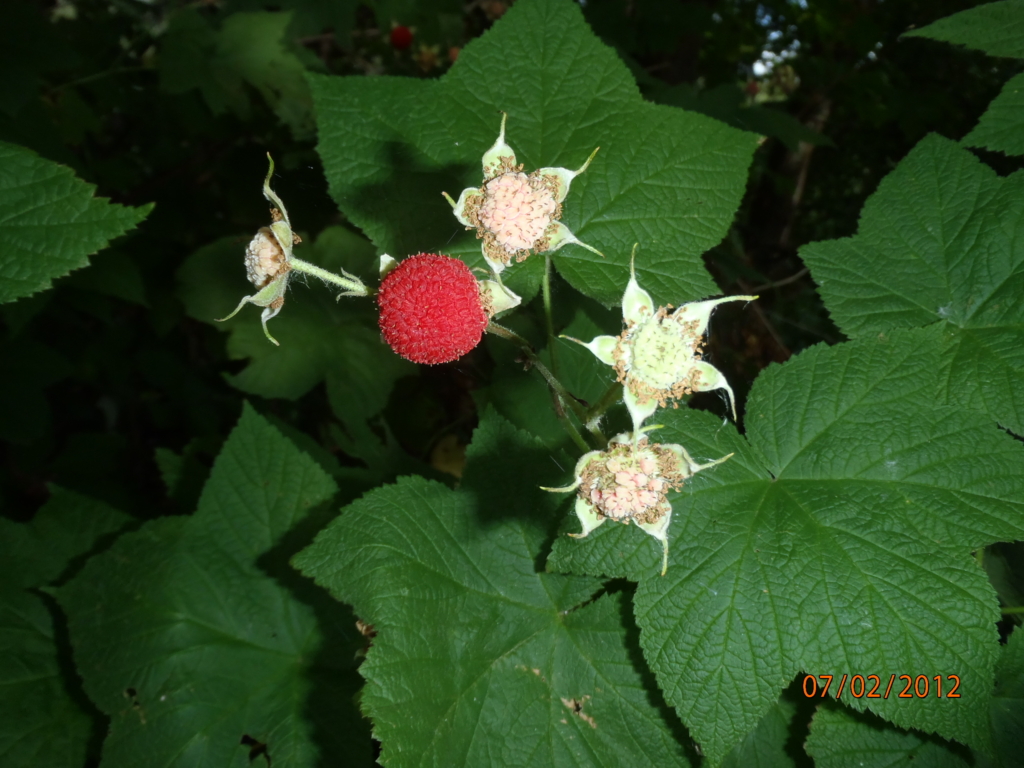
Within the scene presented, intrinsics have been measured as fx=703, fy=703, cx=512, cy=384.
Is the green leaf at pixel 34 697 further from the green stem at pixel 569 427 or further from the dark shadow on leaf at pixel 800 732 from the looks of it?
the dark shadow on leaf at pixel 800 732

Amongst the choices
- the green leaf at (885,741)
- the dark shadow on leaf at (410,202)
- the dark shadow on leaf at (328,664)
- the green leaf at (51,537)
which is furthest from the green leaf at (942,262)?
the green leaf at (51,537)

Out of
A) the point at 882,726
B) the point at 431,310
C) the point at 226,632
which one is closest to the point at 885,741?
the point at 882,726

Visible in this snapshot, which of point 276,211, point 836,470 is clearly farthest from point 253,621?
point 836,470

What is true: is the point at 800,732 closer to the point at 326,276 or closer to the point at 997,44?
the point at 326,276

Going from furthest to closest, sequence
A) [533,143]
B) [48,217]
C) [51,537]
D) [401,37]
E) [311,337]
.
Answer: [401,37], [311,337], [51,537], [533,143], [48,217]

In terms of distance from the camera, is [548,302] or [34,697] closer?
[548,302]
